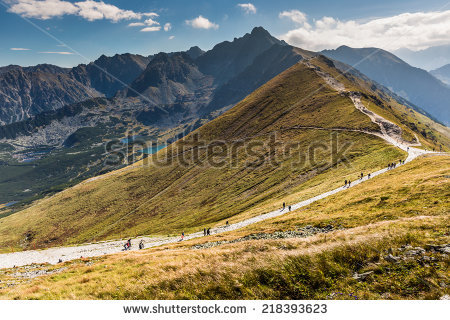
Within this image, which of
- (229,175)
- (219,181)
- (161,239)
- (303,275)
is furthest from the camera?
(229,175)

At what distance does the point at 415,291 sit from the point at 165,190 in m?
133

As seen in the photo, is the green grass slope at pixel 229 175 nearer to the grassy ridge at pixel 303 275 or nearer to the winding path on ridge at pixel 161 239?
the winding path on ridge at pixel 161 239

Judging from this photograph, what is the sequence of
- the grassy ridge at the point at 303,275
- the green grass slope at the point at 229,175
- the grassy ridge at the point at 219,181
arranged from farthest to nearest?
1. the grassy ridge at the point at 219,181
2. the green grass slope at the point at 229,175
3. the grassy ridge at the point at 303,275

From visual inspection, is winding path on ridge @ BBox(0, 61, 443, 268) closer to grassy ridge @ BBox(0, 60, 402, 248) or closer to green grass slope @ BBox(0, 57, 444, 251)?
green grass slope @ BBox(0, 57, 444, 251)

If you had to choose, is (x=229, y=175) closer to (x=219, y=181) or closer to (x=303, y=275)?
(x=219, y=181)

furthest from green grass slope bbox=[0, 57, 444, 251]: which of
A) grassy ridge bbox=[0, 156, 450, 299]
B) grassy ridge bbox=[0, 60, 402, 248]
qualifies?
grassy ridge bbox=[0, 156, 450, 299]

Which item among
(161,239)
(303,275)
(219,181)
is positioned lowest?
(161,239)

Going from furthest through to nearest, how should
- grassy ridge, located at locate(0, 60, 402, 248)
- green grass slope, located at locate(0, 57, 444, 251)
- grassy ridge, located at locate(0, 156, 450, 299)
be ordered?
grassy ridge, located at locate(0, 60, 402, 248) < green grass slope, located at locate(0, 57, 444, 251) < grassy ridge, located at locate(0, 156, 450, 299)

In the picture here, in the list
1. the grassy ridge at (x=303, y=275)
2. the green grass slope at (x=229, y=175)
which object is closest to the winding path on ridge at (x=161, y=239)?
the green grass slope at (x=229, y=175)

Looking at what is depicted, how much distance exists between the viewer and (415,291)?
373 inches

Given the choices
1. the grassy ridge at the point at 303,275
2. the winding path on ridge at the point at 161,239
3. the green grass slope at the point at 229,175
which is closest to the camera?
the grassy ridge at the point at 303,275

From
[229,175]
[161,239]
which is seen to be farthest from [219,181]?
[161,239]
